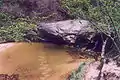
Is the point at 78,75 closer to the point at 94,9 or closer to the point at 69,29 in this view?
the point at 94,9

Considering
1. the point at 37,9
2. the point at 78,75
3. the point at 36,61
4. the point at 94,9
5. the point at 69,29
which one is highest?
the point at 94,9

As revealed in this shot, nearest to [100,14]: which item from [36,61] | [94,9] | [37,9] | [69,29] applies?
[94,9]

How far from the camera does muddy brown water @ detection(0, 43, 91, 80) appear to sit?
38.7ft

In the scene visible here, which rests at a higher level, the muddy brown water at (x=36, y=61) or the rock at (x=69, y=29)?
the rock at (x=69, y=29)

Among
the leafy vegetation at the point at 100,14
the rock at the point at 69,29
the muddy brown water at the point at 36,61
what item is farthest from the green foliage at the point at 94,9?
the rock at the point at 69,29

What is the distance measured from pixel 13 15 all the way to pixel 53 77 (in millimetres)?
6852

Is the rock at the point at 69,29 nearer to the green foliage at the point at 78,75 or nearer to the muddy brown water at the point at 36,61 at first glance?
the muddy brown water at the point at 36,61

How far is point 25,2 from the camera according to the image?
60.9 ft

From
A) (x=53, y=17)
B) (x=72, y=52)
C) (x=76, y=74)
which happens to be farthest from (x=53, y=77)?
(x=53, y=17)

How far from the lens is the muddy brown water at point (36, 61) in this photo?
11.8 m

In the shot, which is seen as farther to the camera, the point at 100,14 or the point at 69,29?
the point at 69,29

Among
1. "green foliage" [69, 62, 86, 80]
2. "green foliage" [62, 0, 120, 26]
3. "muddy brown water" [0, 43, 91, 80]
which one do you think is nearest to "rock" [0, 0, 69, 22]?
"muddy brown water" [0, 43, 91, 80]

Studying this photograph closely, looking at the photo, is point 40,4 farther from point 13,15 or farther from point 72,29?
point 72,29

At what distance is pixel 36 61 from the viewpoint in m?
13.3
